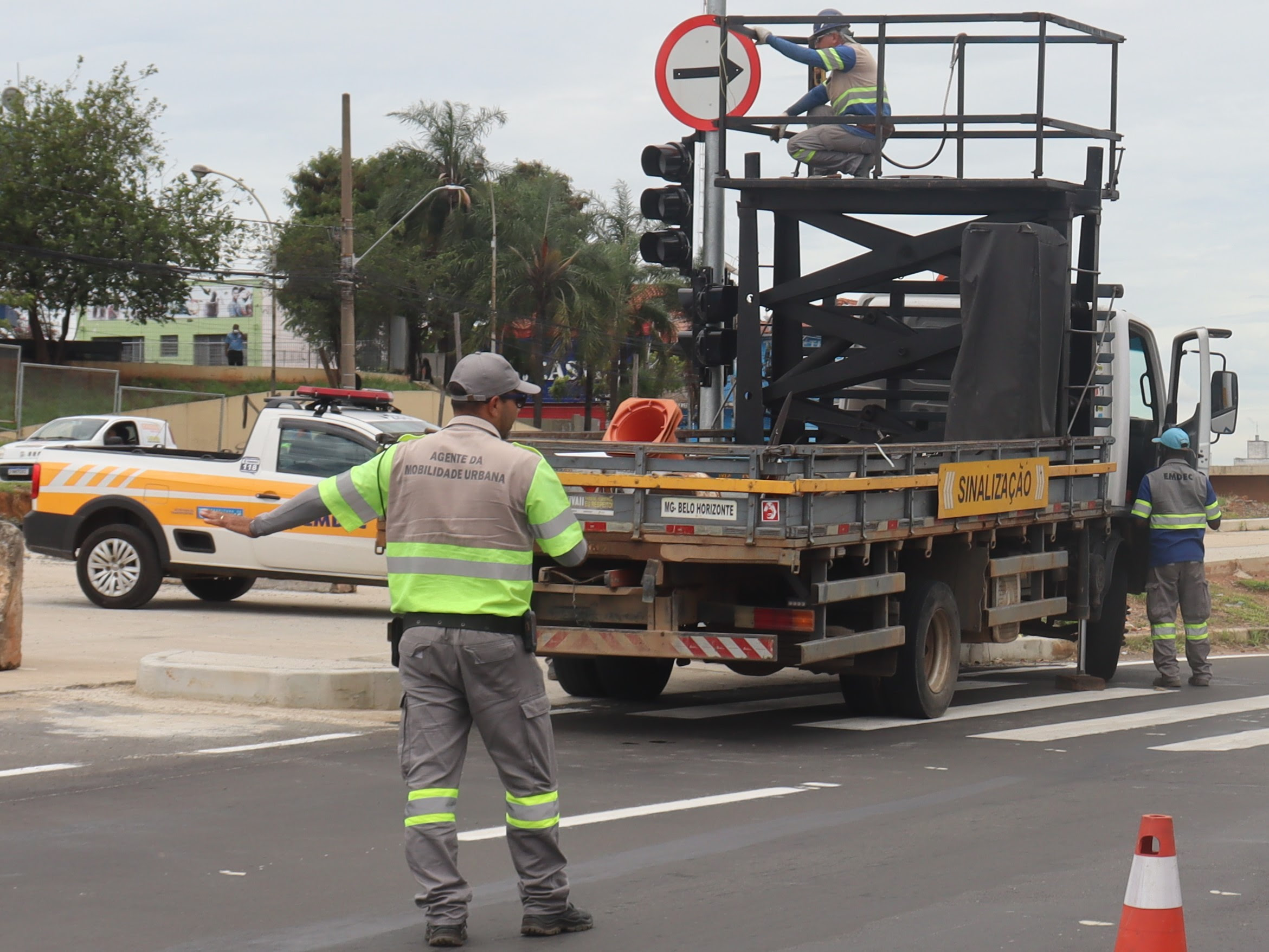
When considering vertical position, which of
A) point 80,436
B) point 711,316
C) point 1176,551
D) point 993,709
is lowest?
point 993,709

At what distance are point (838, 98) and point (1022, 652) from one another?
563cm

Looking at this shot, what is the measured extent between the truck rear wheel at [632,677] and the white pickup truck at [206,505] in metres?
4.23

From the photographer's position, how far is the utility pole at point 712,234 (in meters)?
14.1

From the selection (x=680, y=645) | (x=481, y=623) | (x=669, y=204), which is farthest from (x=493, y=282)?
(x=481, y=623)

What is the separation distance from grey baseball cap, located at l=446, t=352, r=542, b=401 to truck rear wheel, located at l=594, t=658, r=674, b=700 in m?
5.81

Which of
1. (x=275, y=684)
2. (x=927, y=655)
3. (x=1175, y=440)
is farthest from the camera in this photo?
(x=1175, y=440)

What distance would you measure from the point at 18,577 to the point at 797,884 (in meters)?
6.79

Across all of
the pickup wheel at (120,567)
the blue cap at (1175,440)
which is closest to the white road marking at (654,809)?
the blue cap at (1175,440)

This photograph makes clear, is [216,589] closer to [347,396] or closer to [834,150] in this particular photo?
[347,396]

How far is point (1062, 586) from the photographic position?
12.6 metres

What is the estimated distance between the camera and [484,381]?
554 centimetres

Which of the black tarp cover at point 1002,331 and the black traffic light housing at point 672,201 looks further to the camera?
the black traffic light housing at point 672,201

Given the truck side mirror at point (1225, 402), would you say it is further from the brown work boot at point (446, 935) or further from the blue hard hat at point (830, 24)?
the brown work boot at point (446, 935)

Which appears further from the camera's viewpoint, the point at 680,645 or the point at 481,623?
the point at 680,645
